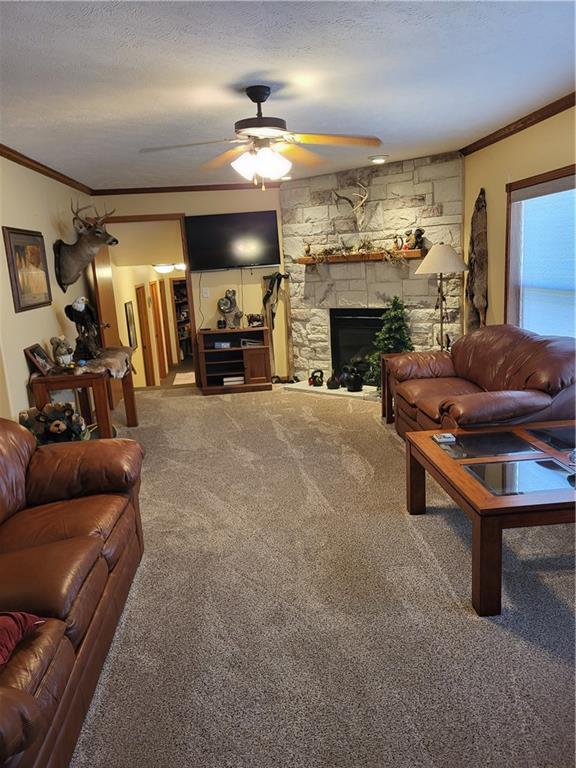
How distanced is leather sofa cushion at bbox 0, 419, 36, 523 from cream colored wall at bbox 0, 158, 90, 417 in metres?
1.27

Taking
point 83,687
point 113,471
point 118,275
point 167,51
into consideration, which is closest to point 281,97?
point 167,51

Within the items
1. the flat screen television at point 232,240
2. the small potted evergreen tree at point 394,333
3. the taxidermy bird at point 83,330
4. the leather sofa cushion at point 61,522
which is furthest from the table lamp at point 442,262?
the leather sofa cushion at point 61,522

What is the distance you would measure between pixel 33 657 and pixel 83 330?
404cm

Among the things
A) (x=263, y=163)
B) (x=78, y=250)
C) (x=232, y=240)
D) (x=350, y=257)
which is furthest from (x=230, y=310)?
(x=263, y=163)

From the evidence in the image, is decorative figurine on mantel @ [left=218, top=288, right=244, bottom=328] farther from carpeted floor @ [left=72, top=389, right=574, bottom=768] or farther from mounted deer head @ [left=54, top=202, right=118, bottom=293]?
carpeted floor @ [left=72, top=389, right=574, bottom=768]

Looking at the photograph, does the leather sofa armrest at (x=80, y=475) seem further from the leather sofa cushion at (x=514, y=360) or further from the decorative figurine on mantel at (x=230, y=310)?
the decorative figurine on mantel at (x=230, y=310)

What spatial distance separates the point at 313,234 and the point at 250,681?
5.33 m

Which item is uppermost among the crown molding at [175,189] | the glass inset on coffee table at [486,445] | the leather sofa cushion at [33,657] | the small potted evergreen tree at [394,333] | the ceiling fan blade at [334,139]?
the crown molding at [175,189]

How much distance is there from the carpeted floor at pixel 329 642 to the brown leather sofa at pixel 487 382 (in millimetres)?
565

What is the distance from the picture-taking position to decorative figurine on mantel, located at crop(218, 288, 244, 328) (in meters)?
6.76

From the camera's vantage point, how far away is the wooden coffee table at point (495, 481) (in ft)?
7.47

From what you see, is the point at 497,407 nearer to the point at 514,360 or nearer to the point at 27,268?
the point at 514,360

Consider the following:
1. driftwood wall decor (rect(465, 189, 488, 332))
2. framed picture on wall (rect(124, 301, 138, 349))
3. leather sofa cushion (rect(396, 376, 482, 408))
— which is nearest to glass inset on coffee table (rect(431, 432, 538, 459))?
leather sofa cushion (rect(396, 376, 482, 408))

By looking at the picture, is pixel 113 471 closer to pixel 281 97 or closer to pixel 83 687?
pixel 83 687
